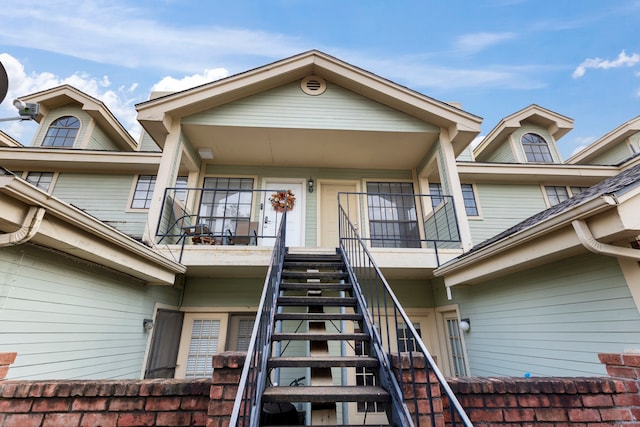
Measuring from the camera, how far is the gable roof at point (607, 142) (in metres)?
7.82

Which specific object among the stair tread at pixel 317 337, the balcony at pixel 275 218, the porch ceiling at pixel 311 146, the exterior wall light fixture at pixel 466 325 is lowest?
the stair tread at pixel 317 337

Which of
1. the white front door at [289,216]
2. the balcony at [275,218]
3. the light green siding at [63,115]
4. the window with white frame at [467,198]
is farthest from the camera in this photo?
the light green siding at [63,115]

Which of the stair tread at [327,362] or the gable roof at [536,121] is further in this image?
the gable roof at [536,121]

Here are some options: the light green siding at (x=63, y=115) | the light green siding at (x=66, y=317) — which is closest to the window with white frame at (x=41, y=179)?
the light green siding at (x=63, y=115)

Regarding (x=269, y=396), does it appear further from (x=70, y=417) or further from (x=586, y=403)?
(x=586, y=403)

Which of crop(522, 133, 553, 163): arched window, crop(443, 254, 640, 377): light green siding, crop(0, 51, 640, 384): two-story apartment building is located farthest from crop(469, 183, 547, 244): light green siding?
crop(443, 254, 640, 377): light green siding

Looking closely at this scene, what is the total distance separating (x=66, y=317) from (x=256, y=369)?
2.61 m

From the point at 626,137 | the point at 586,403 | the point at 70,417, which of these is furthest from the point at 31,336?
the point at 626,137

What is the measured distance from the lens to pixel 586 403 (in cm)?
188

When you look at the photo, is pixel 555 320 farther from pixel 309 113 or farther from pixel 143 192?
pixel 143 192

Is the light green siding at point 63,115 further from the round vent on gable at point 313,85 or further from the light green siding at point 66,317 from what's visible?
the round vent on gable at point 313,85

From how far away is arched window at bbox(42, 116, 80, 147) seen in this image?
748cm

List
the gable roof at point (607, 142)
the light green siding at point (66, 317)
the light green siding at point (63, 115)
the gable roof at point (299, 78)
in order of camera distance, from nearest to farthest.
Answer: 1. the light green siding at point (66, 317)
2. the gable roof at point (299, 78)
3. the light green siding at point (63, 115)
4. the gable roof at point (607, 142)

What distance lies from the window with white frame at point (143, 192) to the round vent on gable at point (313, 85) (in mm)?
4289
